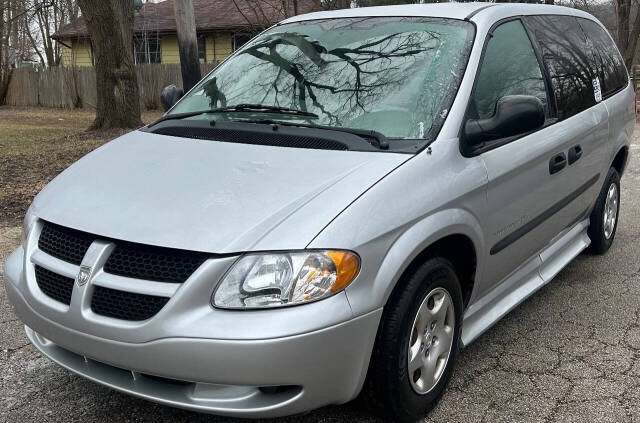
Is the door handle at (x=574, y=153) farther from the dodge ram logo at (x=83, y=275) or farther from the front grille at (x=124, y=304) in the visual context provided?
the dodge ram logo at (x=83, y=275)

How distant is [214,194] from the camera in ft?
8.73

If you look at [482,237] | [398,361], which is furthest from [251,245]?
[482,237]

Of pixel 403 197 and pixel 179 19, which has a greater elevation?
pixel 179 19

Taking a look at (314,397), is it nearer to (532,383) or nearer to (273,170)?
(273,170)

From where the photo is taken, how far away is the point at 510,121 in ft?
10.1

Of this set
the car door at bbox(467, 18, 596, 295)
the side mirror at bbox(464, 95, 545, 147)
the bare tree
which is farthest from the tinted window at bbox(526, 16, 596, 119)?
the bare tree

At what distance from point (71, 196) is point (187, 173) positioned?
0.52 metres

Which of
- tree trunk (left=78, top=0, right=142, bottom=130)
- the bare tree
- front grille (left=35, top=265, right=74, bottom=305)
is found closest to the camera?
front grille (left=35, top=265, right=74, bottom=305)

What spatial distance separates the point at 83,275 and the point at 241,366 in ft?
2.37

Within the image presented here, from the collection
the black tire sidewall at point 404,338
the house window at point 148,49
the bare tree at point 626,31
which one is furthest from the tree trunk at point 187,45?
the house window at point 148,49

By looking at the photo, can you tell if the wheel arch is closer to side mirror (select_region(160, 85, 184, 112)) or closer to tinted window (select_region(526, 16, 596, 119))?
tinted window (select_region(526, 16, 596, 119))

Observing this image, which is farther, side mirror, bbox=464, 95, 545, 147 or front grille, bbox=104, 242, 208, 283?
side mirror, bbox=464, 95, 545, 147

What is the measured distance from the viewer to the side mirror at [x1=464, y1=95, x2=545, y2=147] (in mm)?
3088

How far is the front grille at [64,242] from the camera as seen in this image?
260 centimetres
